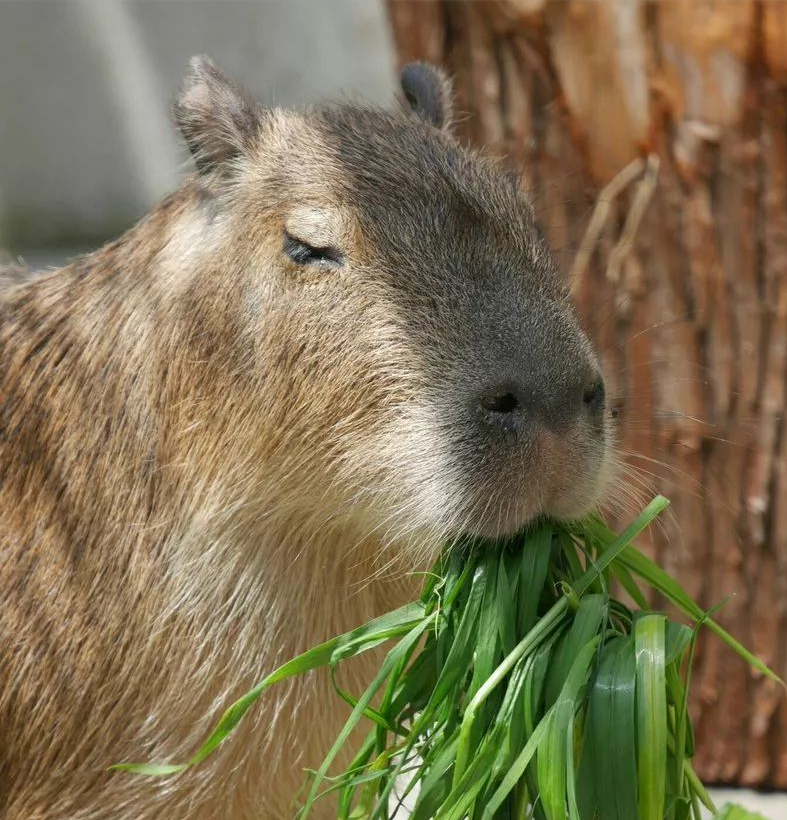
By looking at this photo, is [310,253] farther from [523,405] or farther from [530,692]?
[530,692]

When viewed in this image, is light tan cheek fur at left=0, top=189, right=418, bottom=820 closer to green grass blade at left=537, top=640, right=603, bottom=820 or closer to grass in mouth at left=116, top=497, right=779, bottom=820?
grass in mouth at left=116, top=497, right=779, bottom=820

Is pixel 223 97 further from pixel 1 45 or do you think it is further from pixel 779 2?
pixel 1 45

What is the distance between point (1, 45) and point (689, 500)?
5.85 meters

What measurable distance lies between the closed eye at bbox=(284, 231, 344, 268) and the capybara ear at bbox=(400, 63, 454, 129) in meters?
0.66

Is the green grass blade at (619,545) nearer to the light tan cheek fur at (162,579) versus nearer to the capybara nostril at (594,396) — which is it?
the capybara nostril at (594,396)

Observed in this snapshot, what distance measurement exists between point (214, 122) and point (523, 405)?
1.08m

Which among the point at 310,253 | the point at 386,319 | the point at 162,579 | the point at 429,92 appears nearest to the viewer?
→ the point at 386,319

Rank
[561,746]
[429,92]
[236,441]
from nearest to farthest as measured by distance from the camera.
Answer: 1. [561,746]
2. [236,441]
3. [429,92]

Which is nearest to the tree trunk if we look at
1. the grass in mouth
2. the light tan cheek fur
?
the light tan cheek fur

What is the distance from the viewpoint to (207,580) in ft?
9.18

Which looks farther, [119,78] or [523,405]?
[119,78]

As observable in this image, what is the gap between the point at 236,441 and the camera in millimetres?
2721

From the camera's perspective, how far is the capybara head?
2307mm

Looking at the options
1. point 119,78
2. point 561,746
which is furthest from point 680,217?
point 119,78
